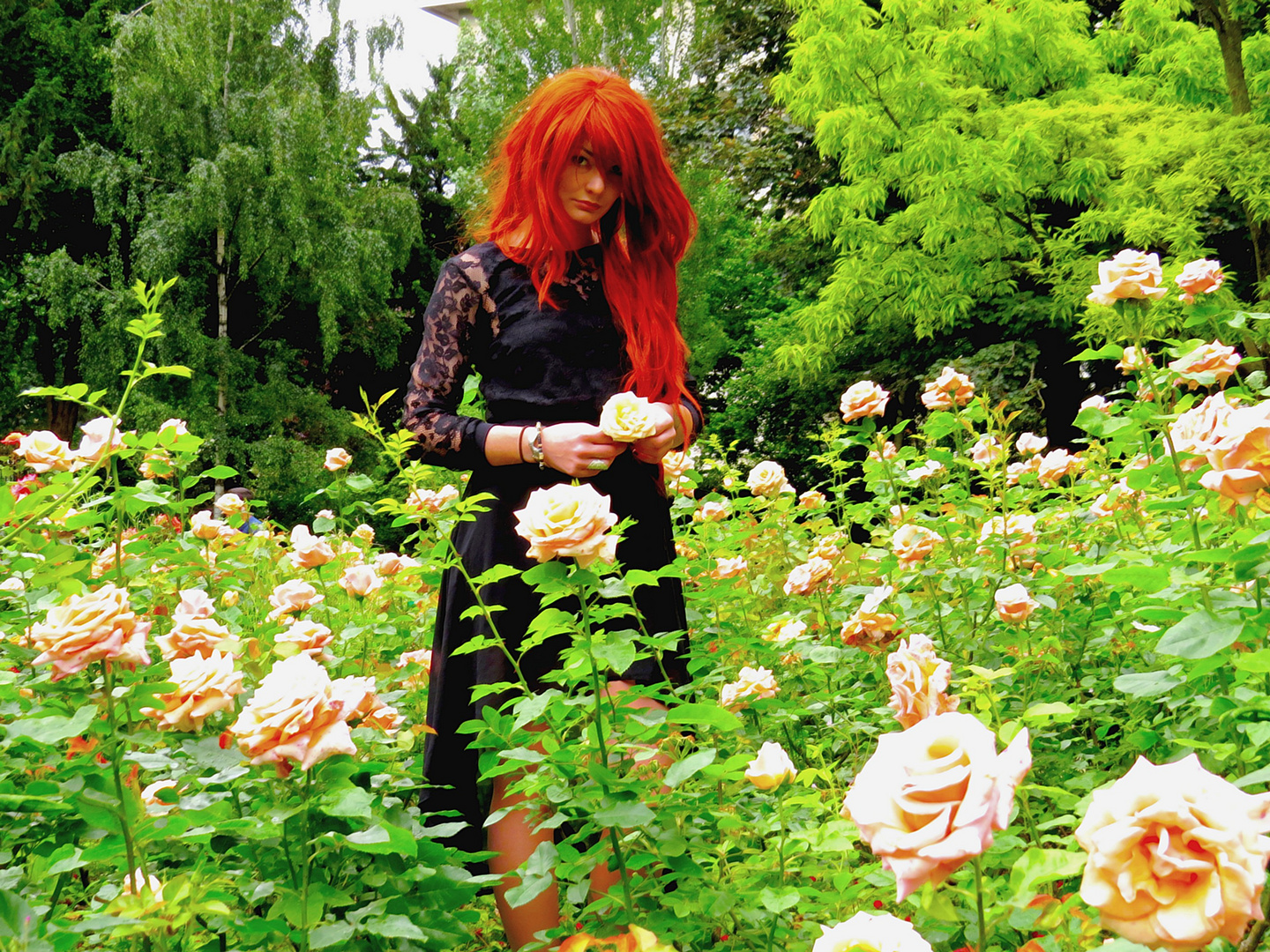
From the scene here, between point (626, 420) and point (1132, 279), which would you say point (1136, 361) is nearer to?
point (1132, 279)

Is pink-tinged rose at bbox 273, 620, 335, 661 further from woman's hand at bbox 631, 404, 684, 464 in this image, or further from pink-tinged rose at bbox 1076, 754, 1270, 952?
pink-tinged rose at bbox 1076, 754, 1270, 952

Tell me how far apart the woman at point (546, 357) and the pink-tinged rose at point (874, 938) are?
103cm

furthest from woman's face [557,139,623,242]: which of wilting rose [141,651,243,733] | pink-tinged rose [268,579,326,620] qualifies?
wilting rose [141,651,243,733]

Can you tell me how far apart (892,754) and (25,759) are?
5.25 feet

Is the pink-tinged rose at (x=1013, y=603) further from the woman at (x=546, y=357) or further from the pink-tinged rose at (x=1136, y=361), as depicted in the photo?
the woman at (x=546, y=357)

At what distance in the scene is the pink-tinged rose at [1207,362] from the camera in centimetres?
161

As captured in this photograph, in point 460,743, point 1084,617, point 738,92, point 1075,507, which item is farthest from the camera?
point 738,92

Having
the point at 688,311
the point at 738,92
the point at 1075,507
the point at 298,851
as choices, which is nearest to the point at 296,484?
the point at 688,311

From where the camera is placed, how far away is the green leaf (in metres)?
1.06

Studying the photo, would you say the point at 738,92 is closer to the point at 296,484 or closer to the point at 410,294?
the point at 296,484

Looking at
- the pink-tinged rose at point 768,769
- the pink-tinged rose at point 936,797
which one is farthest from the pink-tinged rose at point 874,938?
the pink-tinged rose at point 768,769

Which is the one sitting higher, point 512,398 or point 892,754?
point 512,398

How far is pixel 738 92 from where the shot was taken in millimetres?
13164

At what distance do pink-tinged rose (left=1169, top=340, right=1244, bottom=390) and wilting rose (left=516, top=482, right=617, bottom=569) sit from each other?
0.93 m
